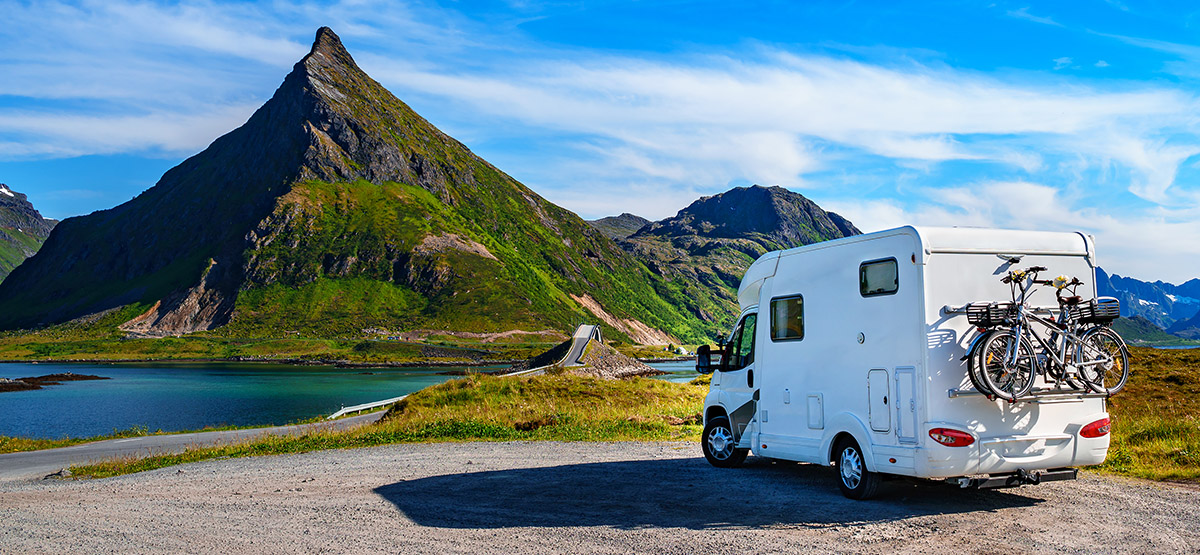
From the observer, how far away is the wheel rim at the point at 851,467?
38.8ft

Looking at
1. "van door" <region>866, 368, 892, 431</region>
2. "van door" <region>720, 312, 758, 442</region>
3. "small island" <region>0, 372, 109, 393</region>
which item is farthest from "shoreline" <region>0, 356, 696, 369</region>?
"van door" <region>866, 368, 892, 431</region>

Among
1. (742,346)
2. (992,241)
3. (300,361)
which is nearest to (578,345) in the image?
(300,361)

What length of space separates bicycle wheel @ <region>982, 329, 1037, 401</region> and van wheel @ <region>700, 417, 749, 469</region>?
228 inches

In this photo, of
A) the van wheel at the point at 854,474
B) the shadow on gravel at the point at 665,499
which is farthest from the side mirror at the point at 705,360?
the van wheel at the point at 854,474

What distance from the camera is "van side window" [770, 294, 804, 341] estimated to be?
516 inches

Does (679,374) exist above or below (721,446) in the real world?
below

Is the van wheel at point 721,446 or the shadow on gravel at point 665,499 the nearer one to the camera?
the shadow on gravel at point 665,499

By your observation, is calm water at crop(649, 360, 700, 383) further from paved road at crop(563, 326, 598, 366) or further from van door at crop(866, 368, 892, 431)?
van door at crop(866, 368, 892, 431)

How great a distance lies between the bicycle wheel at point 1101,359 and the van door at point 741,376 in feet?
16.7

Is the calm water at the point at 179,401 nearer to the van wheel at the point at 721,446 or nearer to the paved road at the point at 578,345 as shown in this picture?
the paved road at the point at 578,345

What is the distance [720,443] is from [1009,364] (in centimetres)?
A: 643

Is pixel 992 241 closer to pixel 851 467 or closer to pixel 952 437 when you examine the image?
pixel 952 437

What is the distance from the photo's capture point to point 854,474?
39.1 ft

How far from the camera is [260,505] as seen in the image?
12.2m
